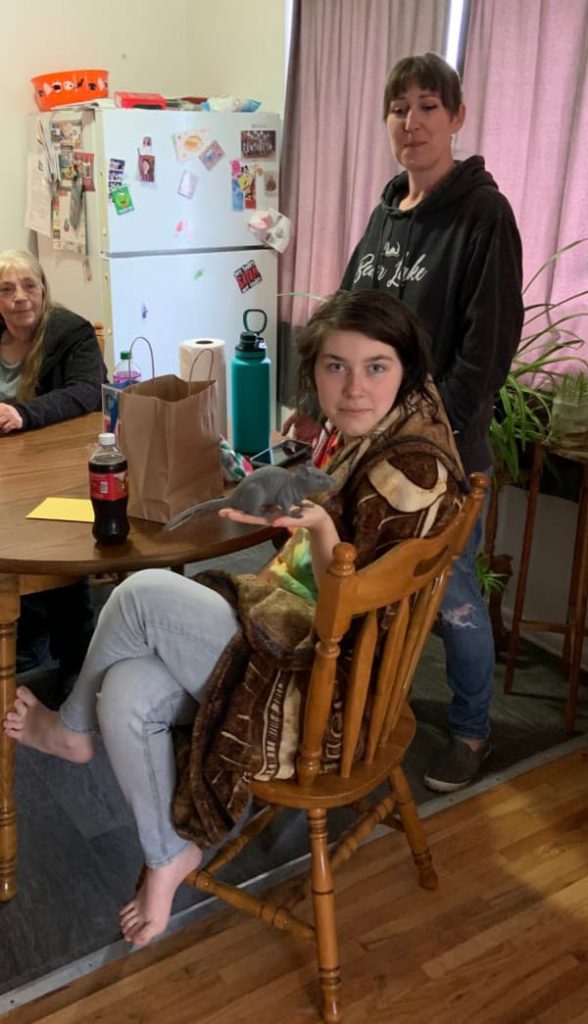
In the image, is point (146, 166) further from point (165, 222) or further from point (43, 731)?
point (43, 731)

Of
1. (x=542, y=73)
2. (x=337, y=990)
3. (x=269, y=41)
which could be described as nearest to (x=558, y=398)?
(x=542, y=73)

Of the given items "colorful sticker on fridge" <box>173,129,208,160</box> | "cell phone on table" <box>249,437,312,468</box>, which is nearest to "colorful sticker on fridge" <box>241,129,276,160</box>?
"colorful sticker on fridge" <box>173,129,208,160</box>

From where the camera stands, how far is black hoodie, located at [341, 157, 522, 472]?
1.72m

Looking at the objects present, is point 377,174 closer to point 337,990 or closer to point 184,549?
point 184,549

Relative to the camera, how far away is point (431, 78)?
1.77m

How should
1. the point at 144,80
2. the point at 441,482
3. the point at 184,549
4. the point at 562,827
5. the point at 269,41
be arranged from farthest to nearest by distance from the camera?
the point at 144,80 < the point at 269,41 < the point at 562,827 < the point at 184,549 < the point at 441,482

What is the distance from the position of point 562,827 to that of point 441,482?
3.21 ft

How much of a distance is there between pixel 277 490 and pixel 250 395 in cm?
62

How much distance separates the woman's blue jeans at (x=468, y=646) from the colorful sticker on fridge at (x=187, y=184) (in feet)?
6.34

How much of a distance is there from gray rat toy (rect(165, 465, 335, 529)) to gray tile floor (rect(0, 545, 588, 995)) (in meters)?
0.84

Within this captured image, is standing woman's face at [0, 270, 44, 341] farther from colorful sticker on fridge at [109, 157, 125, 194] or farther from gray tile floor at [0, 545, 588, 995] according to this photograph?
colorful sticker on fridge at [109, 157, 125, 194]

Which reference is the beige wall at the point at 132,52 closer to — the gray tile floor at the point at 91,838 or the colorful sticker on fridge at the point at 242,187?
the colorful sticker on fridge at the point at 242,187

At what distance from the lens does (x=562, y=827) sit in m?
1.87

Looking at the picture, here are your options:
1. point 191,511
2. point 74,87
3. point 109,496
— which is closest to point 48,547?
point 109,496
